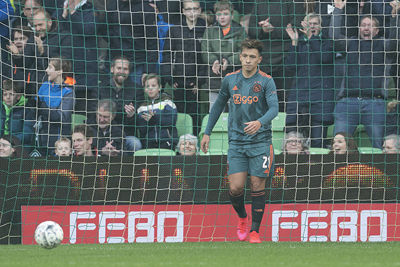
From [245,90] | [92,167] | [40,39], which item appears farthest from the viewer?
[40,39]

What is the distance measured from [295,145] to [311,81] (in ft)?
3.13

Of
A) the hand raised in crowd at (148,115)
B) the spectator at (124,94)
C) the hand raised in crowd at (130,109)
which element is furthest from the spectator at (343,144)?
the hand raised in crowd at (130,109)

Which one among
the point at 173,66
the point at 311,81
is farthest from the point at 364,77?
the point at 173,66

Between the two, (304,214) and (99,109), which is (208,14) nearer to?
(99,109)

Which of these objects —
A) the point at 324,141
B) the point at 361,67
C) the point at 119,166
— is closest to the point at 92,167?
the point at 119,166

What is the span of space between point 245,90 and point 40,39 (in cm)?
354

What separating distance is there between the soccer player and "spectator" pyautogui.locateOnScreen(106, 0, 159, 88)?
281 cm

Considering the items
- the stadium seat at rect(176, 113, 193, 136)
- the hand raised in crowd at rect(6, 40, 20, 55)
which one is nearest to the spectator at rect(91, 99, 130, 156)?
the stadium seat at rect(176, 113, 193, 136)

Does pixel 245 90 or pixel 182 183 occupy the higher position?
pixel 245 90

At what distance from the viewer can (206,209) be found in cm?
836

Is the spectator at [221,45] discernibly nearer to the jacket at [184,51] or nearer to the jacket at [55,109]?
the jacket at [184,51]

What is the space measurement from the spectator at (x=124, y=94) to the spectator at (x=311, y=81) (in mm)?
2034

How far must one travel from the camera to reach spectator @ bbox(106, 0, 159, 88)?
32.2ft

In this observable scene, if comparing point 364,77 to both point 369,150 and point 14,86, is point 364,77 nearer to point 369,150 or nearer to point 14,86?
point 369,150
